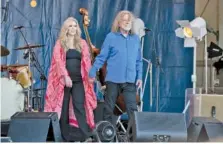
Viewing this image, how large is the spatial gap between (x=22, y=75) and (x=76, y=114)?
122 cm

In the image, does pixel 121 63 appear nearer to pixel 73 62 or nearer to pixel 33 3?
pixel 73 62

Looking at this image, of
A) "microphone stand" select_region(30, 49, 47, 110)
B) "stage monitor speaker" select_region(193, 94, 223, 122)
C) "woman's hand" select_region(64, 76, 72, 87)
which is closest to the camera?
"woman's hand" select_region(64, 76, 72, 87)

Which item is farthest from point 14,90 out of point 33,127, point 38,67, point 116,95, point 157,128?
point 157,128

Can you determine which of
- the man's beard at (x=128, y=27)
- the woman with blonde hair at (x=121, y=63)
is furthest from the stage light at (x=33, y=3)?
the man's beard at (x=128, y=27)

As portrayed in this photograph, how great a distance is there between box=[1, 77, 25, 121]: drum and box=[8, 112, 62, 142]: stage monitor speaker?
135cm

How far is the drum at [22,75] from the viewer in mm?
6297

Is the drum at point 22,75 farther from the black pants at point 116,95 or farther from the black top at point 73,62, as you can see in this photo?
the black pants at point 116,95

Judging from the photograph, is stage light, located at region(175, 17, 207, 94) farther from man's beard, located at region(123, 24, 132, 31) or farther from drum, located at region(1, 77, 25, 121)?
drum, located at region(1, 77, 25, 121)

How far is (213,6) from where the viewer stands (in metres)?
7.78

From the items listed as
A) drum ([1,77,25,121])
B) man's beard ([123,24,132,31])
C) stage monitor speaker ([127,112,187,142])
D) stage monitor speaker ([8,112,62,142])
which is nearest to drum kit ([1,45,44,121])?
drum ([1,77,25,121])

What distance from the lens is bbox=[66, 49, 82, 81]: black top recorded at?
5324 millimetres

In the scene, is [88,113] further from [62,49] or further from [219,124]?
[219,124]

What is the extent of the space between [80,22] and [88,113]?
1765 mm

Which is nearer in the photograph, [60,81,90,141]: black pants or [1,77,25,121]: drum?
[60,81,90,141]: black pants
